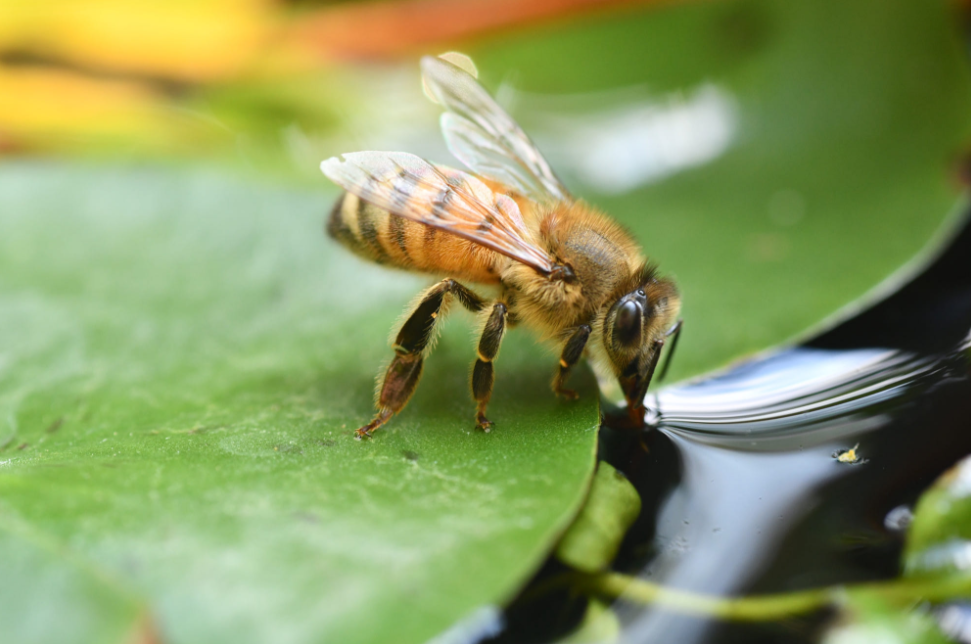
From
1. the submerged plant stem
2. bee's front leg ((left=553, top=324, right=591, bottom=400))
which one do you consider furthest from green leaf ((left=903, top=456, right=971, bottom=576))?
bee's front leg ((left=553, top=324, right=591, bottom=400))

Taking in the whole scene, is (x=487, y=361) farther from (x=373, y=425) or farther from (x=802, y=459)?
(x=802, y=459)

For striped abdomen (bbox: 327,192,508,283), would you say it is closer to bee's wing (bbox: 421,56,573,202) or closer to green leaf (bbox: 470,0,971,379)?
bee's wing (bbox: 421,56,573,202)

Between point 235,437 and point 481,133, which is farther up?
point 481,133

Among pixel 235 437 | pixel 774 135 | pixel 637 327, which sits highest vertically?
pixel 774 135

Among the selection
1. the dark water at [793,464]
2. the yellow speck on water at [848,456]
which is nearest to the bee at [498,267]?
the dark water at [793,464]

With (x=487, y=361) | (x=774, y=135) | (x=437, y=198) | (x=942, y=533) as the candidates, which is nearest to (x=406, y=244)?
(x=437, y=198)

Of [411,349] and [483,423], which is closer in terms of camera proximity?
[483,423]
